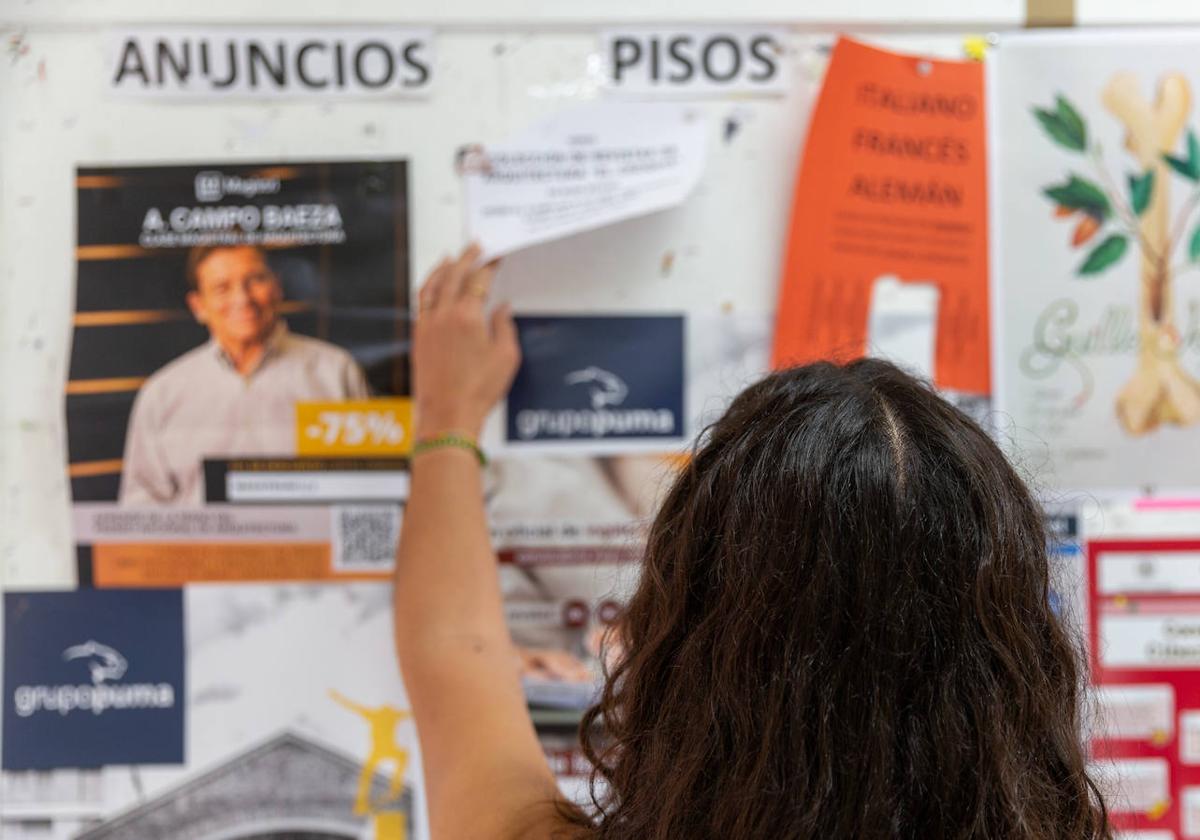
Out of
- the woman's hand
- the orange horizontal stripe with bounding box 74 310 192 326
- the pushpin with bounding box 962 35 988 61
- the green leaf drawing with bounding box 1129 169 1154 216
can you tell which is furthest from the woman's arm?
the green leaf drawing with bounding box 1129 169 1154 216

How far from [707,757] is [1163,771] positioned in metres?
0.66

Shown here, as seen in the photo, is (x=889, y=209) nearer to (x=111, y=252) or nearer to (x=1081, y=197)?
(x=1081, y=197)

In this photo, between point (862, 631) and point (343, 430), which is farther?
point (343, 430)

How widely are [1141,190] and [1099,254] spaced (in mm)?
Result: 75

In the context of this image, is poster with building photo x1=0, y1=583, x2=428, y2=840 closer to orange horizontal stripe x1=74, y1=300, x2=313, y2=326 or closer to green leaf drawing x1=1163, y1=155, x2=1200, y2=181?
orange horizontal stripe x1=74, y1=300, x2=313, y2=326

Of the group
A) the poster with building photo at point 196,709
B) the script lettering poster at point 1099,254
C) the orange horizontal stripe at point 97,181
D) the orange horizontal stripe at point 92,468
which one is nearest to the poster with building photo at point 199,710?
the poster with building photo at point 196,709

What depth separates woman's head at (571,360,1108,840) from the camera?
54cm

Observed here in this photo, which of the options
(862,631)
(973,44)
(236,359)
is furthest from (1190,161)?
(236,359)

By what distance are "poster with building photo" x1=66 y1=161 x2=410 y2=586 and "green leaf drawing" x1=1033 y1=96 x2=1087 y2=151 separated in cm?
63

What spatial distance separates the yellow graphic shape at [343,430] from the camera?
0.93 m

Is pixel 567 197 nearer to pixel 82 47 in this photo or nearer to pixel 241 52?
pixel 241 52

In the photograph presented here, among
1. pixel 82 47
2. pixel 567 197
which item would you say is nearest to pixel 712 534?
pixel 567 197

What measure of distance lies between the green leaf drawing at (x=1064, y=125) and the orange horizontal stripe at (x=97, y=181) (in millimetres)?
901

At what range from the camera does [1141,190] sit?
3.12ft
